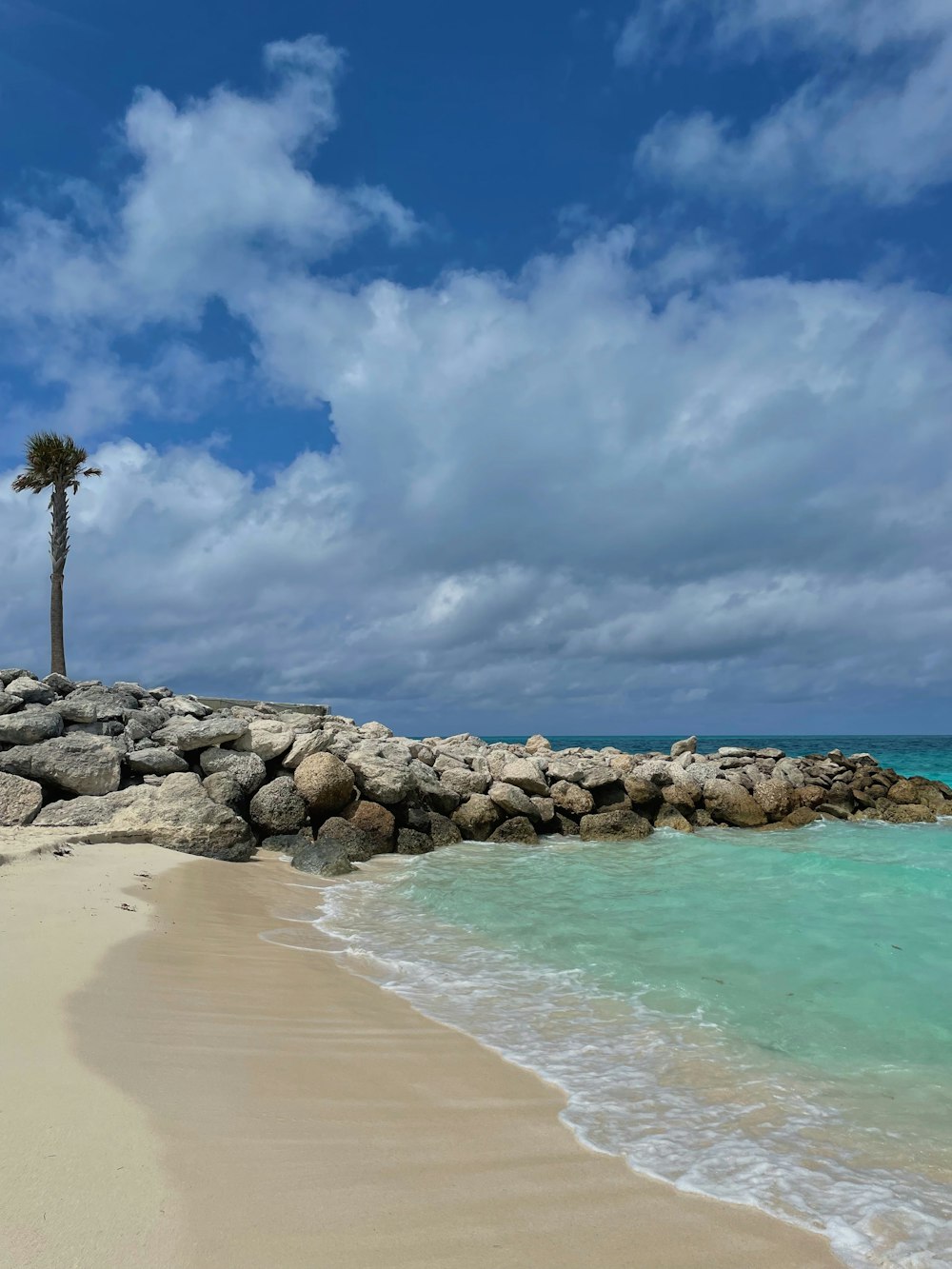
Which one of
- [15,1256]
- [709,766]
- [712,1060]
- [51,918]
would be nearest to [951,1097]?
[712,1060]

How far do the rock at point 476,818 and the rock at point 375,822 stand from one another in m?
1.92

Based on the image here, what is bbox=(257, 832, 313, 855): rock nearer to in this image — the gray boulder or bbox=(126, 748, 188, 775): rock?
bbox=(126, 748, 188, 775): rock

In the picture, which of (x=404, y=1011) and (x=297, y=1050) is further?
(x=404, y=1011)

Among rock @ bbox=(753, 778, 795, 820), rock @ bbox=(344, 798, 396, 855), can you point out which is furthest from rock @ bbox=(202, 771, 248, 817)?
rock @ bbox=(753, 778, 795, 820)

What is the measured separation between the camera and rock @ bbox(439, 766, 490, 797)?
15922 millimetres

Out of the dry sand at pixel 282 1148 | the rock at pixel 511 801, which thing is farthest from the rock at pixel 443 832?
Result: the dry sand at pixel 282 1148

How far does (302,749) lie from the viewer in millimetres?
13773

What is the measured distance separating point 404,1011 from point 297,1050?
1350 millimetres

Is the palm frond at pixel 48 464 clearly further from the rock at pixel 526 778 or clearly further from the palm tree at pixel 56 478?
the rock at pixel 526 778

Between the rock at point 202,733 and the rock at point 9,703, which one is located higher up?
the rock at point 9,703

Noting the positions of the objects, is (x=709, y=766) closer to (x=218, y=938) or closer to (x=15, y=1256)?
(x=218, y=938)

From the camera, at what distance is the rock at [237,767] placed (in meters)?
12.8

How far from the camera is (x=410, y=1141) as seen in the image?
3.35m

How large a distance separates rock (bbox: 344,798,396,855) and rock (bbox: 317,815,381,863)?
7 centimetres
